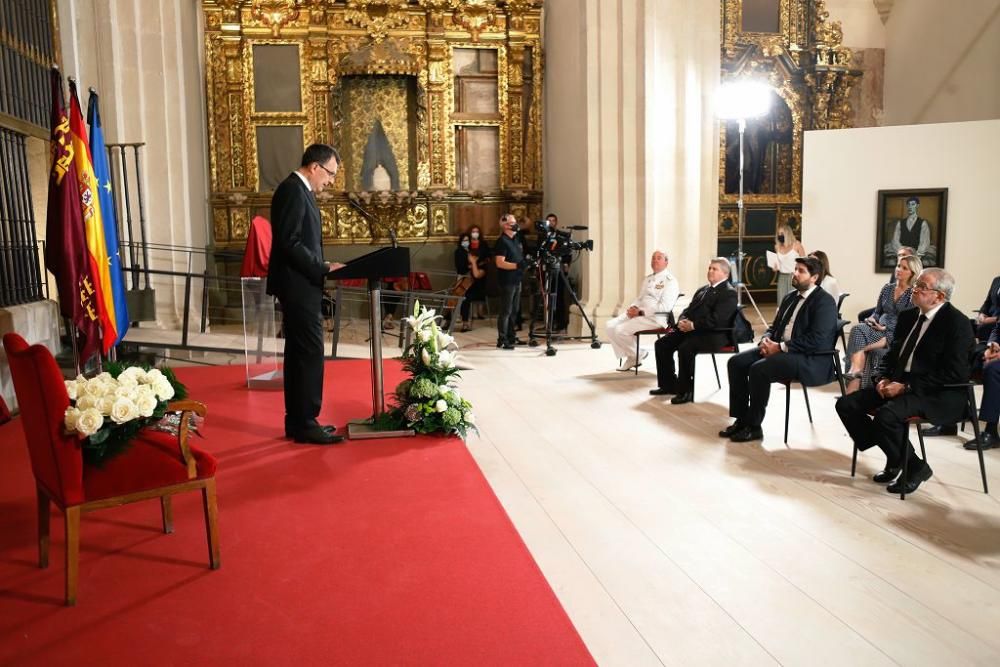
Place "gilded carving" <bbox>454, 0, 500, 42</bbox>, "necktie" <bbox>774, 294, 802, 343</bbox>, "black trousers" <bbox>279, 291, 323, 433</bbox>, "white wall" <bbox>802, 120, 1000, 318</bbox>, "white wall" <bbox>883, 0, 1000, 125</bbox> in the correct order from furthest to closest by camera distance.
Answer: "gilded carving" <bbox>454, 0, 500, 42</bbox> → "white wall" <bbox>883, 0, 1000, 125</bbox> → "white wall" <bbox>802, 120, 1000, 318</bbox> → "necktie" <bbox>774, 294, 802, 343</bbox> → "black trousers" <bbox>279, 291, 323, 433</bbox>

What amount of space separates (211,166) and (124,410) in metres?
10.8

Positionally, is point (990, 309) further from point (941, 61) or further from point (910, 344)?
point (941, 61)

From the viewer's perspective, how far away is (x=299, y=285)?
5188mm

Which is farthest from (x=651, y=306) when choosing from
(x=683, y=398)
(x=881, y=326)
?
(x=881, y=326)

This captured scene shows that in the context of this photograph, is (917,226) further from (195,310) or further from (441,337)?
(195,310)

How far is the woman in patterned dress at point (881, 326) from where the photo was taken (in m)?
6.55

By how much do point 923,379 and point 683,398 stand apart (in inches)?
99.8

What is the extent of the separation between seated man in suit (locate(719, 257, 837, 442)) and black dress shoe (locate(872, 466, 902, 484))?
995mm

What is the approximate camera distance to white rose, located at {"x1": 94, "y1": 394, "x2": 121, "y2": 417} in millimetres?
3184

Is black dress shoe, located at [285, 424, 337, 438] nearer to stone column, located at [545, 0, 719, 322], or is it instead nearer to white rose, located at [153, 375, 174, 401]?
white rose, located at [153, 375, 174, 401]

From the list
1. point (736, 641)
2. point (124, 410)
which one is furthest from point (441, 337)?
point (736, 641)

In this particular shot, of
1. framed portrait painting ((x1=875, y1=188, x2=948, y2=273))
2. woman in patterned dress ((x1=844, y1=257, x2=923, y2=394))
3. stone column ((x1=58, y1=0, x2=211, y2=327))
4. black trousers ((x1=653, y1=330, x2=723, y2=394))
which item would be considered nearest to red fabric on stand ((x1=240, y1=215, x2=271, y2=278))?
stone column ((x1=58, y1=0, x2=211, y2=327))

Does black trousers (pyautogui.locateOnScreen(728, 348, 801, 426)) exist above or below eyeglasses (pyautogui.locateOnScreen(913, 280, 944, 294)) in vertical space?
below

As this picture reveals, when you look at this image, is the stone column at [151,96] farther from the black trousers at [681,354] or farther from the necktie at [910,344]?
the necktie at [910,344]
